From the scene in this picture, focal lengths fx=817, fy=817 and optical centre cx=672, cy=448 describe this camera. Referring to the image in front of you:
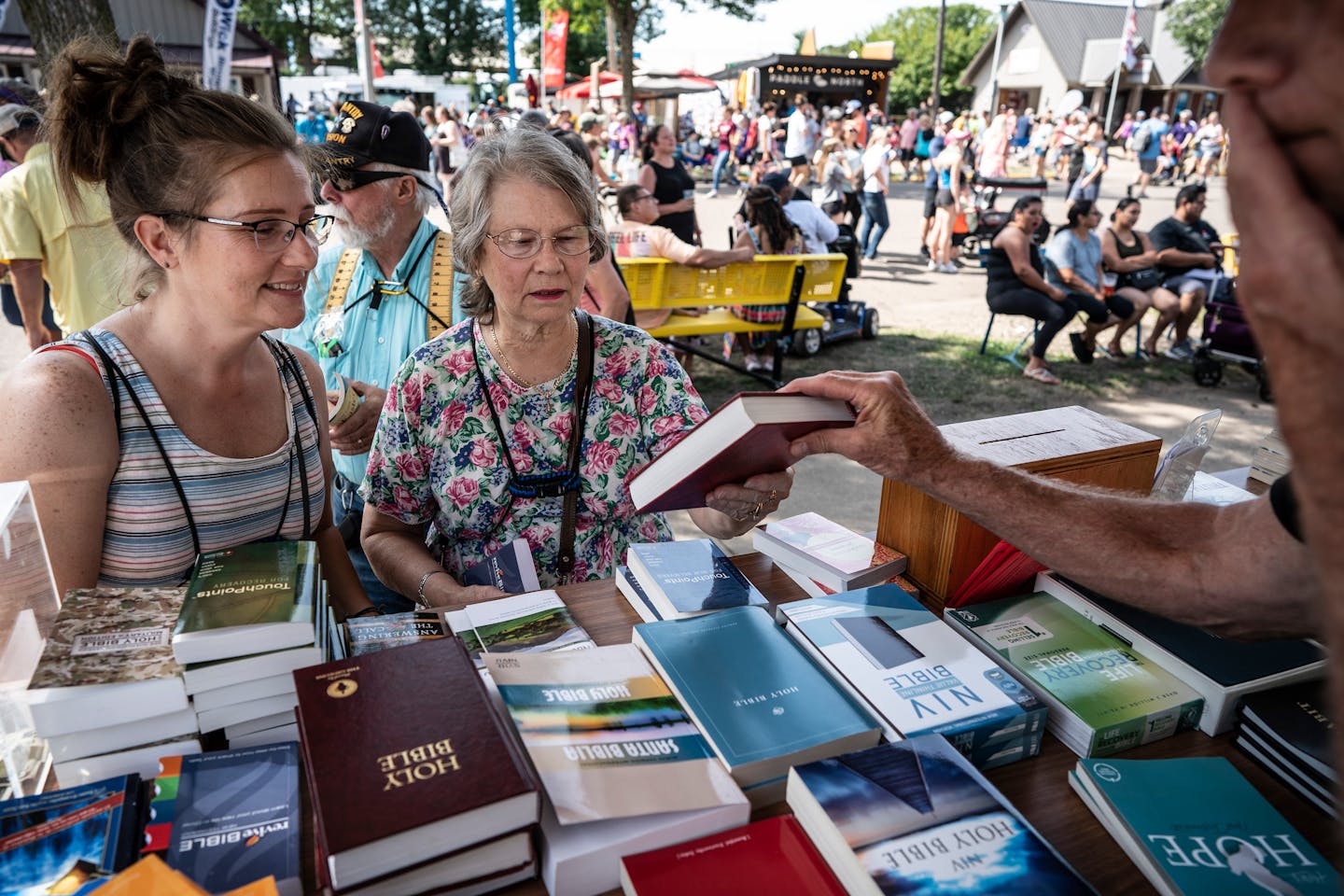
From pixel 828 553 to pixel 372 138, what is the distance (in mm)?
2330

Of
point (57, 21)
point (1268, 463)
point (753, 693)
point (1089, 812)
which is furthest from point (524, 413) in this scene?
point (57, 21)

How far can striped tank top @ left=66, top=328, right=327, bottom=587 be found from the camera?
5.49 feet

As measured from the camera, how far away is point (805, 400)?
140 cm

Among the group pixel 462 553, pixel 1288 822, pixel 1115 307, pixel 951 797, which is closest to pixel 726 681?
pixel 951 797

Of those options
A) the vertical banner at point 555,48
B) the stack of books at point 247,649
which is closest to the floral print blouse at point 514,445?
the stack of books at point 247,649

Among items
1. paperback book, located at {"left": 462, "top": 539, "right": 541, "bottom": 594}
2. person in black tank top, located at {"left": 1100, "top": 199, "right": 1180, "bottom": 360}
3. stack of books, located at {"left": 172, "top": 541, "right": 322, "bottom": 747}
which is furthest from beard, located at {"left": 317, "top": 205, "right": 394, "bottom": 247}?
person in black tank top, located at {"left": 1100, "top": 199, "right": 1180, "bottom": 360}

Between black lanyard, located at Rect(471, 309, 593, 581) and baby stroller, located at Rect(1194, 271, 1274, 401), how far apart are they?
21.5ft

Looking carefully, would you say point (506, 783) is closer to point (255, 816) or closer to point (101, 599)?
point (255, 816)

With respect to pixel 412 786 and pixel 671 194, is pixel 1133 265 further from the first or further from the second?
pixel 412 786

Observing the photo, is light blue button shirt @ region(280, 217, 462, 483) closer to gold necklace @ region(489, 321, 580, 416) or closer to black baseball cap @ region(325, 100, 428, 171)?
black baseball cap @ region(325, 100, 428, 171)

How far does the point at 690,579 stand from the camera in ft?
5.31

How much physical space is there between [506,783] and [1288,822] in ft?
3.41

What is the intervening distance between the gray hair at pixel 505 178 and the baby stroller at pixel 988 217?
367 inches

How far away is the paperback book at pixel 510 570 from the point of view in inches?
78.2
